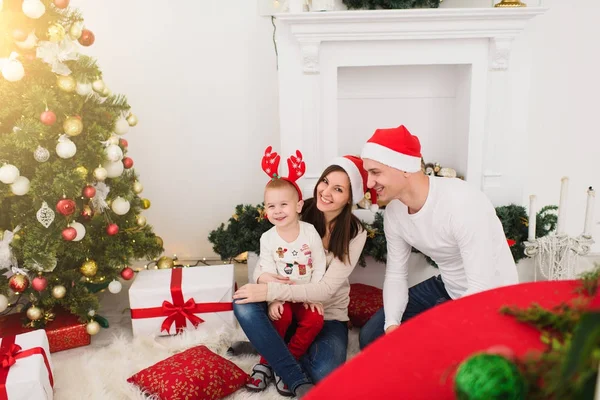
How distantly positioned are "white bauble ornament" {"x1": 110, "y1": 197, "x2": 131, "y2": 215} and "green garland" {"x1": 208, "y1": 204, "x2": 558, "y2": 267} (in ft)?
1.91

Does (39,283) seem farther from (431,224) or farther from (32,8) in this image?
(431,224)

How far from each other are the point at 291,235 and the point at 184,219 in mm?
1380

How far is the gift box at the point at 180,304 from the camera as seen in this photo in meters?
2.36

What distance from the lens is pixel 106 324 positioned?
8.23ft

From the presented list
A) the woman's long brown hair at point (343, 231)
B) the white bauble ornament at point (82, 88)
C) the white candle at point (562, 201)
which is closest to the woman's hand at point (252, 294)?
the woman's long brown hair at point (343, 231)

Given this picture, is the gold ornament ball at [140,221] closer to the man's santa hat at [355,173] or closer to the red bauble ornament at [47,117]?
the red bauble ornament at [47,117]

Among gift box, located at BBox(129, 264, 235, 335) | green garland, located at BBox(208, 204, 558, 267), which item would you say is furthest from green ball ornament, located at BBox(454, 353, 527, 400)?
green garland, located at BBox(208, 204, 558, 267)

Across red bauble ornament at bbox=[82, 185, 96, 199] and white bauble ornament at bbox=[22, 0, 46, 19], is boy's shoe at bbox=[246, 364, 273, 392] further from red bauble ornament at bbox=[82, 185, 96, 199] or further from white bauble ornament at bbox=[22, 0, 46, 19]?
white bauble ornament at bbox=[22, 0, 46, 19]

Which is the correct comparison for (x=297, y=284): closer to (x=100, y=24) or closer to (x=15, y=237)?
(x=15, y=237)

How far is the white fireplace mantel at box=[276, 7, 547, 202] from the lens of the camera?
2641 millimetres

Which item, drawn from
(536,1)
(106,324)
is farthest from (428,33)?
(106,324)

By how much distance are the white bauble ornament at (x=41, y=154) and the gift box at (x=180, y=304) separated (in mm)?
672

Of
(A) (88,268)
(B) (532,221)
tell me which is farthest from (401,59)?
(A) (88,268)

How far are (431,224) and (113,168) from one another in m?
1.41
